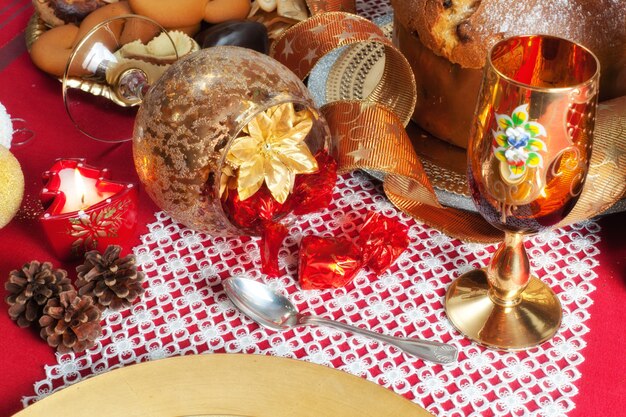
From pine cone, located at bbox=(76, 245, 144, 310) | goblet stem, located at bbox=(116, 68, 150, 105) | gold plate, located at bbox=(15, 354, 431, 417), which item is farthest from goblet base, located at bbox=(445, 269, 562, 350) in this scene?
goblet stem, located at bbox=(116, 68, 150, 105)

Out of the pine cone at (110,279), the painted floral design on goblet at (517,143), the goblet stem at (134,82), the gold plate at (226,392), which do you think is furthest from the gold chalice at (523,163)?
the goblet stem at (134,82)

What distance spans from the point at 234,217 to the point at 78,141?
10.8 inches

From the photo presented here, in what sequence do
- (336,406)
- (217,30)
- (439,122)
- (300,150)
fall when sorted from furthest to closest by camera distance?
1. (217,30)
2. (439,122)
3. (300,150)
4. (336,406)

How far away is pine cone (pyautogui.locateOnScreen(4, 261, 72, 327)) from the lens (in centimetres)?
65

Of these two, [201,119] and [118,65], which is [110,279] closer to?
[201,119]

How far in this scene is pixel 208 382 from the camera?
56 centimetres

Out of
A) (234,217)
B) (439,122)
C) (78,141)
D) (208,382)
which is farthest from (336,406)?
(78,141)

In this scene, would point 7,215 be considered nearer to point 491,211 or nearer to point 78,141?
point 78,141

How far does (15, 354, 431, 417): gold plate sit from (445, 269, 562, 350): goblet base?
0.44ft

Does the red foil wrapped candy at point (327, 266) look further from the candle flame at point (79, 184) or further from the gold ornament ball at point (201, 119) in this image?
the candle flame at point (79, 184)

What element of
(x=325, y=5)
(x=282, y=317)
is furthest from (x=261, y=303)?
(x=325, y=5)

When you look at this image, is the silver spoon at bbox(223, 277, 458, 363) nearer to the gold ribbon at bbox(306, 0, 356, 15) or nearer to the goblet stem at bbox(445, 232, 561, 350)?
the goblet stem at bbox(445, 232, 561, 350)

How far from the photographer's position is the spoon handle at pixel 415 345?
62 cm

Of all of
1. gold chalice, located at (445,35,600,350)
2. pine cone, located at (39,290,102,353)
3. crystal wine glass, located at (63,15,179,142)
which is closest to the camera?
gold chalice, located at (445,35,600,350)
